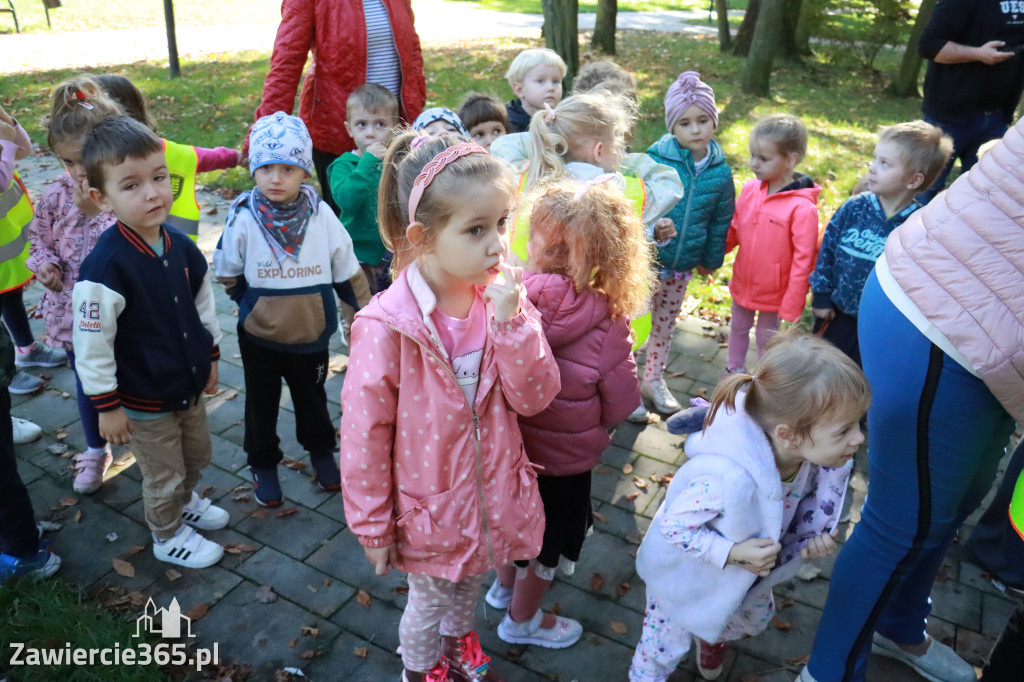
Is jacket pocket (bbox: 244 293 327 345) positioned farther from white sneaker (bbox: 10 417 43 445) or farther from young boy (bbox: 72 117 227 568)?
white sneaker (bbox: 10 417 43 445)

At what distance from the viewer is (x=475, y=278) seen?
7.14ft

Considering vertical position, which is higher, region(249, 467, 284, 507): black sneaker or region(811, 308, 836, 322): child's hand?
region(811, 308, 836, 322): child's hand

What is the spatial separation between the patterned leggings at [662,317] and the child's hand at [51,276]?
316 centimetres

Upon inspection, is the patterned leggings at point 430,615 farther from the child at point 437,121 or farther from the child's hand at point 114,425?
the child at point 437,121

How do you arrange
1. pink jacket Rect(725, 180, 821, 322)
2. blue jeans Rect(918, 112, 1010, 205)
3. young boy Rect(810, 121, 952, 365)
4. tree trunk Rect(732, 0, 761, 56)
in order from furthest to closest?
tree trunk Rect(732, 0, 761, 56) < blue jeans Rect(918, 112, 1010, 205) < pink jacket Rect(725, 180, 821, 322) < young boy Rect(810, 121, 952, 365)

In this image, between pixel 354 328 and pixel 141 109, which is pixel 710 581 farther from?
pixel 141 109

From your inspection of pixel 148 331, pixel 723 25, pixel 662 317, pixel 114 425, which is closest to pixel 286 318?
pixel 148 331

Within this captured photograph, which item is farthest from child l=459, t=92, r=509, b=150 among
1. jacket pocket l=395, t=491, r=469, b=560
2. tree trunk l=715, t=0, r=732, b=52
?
tree trunk l=715, t=0, r=732, b=52

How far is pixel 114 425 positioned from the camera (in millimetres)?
2926

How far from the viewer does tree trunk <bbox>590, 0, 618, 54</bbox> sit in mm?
16047

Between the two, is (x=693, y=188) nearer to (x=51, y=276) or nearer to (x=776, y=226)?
(x=776, y=226)

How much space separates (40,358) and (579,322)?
4.10 m

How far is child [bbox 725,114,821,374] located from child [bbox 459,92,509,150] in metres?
1.54

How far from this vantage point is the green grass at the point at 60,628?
2787 mm
